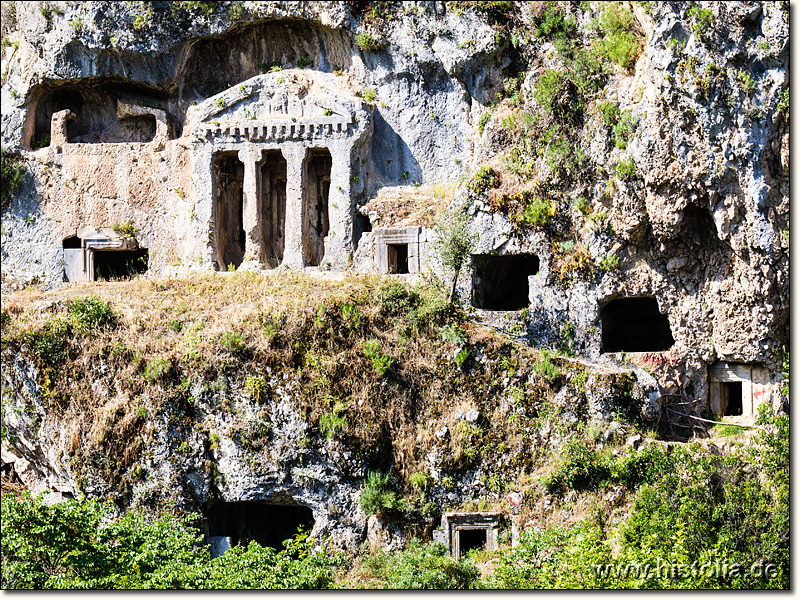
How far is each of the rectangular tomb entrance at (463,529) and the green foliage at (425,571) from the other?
29.4 inches

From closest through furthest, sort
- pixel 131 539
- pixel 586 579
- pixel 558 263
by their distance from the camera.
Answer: pixel 586 579 < pixel 131 539 < pixel 558 263

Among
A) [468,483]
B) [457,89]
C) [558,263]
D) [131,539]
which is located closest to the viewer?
[131,539]

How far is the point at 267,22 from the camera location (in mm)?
33250

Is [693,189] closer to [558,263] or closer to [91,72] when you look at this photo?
[558,263]

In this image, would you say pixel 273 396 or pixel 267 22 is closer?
pixel 273 396

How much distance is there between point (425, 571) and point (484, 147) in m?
11.7

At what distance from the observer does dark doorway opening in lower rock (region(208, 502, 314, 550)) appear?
93.9 ft

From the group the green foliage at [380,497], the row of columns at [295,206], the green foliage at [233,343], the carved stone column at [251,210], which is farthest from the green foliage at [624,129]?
the green foliage at [233,343]

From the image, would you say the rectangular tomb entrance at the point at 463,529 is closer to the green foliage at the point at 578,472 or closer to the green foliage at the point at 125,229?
the green foliage at the point at 578,472

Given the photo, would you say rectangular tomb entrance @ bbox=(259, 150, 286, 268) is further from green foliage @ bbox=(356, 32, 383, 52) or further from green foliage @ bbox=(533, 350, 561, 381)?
green foliage @ bbox=(533, 350, 561, 381)

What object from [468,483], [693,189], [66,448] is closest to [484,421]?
[468,483]

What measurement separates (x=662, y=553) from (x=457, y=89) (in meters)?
14.5

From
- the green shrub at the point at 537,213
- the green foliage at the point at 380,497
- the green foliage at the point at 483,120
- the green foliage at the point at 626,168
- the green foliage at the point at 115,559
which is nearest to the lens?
the green foliage at the point at 115,559

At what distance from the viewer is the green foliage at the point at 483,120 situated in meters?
31.5
